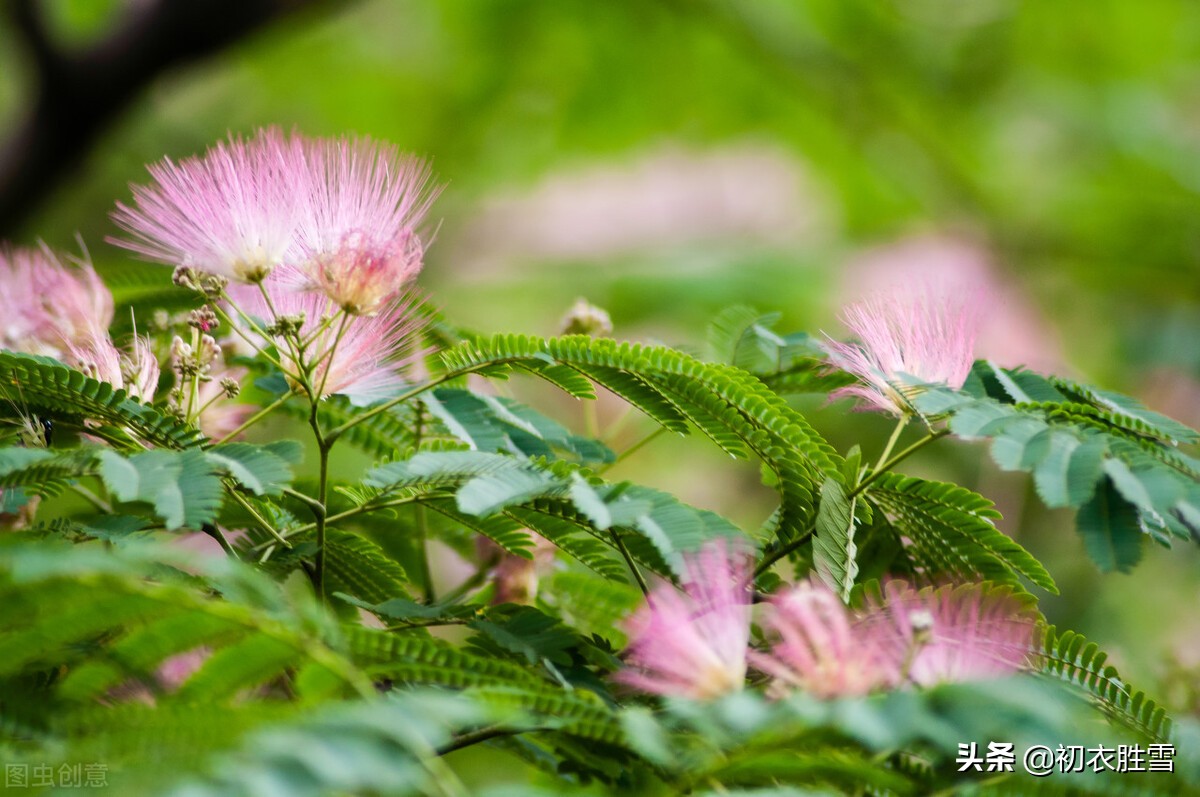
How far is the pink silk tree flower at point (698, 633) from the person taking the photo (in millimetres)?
948

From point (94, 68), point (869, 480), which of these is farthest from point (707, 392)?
point (94, 68)

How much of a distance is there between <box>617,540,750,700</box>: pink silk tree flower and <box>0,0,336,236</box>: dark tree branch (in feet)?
8.76

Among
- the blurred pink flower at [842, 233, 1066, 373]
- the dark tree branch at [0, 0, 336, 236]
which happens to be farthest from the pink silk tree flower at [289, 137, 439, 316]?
the dark tree branch at [0, 0, 336, 236]

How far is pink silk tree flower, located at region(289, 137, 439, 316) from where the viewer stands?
118 centimetres

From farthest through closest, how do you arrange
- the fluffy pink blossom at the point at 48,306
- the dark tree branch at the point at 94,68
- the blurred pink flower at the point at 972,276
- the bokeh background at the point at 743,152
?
1. the bokeh background at the point at 743,152
2. the blurred pink flower at the point at 972,276
3. the dark tree branch at the point at 94,68
4. the fluffy pink blossom at the point at 48,306

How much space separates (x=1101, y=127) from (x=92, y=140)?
339 centimetres

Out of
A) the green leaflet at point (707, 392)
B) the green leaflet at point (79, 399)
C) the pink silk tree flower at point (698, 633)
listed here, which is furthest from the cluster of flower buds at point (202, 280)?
the pink silk tree flower at point (698, 633)

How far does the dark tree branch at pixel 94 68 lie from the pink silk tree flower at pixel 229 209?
2148 millimetres

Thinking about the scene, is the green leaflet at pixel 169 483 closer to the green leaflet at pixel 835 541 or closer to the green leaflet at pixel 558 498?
the green leaflet at pixel 558 498

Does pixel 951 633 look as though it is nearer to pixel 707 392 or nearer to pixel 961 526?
pixel 961 526

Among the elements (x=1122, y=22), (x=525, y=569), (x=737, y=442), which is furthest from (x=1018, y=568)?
(x=1122, y=22)

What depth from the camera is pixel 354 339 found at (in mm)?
1267

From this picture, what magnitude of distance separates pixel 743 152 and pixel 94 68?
2.54m

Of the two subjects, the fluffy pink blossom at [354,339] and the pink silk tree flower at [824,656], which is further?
the fluffy pink blossom at [354,339]
